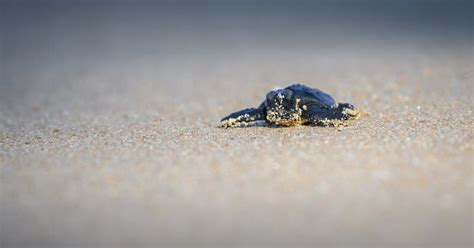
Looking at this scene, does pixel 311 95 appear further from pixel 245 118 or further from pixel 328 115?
pixel 245 118

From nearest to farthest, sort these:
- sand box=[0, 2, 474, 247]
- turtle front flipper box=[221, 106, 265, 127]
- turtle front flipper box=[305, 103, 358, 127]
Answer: sand box=[0, 2, 474, 247] → turtle front flipper box=[305, 103, 358, 127] → turtle front flipper box=[221, 106, 265, 127]

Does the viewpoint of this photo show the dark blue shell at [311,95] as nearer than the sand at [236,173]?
No

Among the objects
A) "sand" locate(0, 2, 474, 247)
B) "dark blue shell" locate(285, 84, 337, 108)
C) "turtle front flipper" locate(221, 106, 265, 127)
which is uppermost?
"dark blue shell" locate(285, 84, 337, 108)

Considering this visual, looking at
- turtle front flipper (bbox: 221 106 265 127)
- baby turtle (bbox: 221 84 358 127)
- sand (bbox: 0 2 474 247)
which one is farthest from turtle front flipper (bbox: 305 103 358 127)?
turtle front flipper (bbox: 221 106 265 127)

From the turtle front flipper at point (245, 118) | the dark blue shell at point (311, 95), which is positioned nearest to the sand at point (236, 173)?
the turtle front flipper at point (245, 118)

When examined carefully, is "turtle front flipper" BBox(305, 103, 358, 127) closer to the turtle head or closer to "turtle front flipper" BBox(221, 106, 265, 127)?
the turtle head

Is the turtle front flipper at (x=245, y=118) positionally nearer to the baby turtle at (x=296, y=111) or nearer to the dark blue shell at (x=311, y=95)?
the baby turtle at (x=296, y=111)

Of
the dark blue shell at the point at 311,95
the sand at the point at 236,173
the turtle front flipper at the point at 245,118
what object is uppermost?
the dark blue shell at the point at 311,95

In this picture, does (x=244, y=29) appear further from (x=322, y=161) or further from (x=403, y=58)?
(x=322, y=161)
